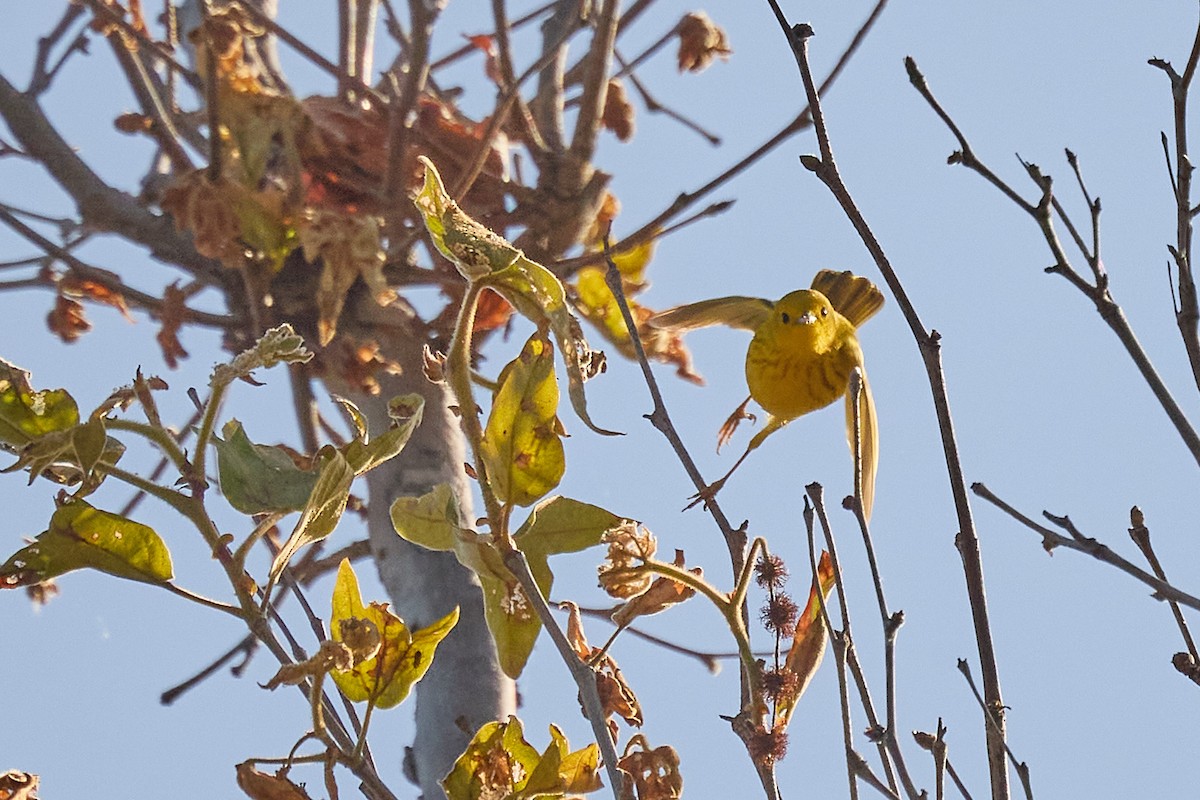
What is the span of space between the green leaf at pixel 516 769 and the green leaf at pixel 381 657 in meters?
0.06

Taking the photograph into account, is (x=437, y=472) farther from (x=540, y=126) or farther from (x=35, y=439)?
(x=35, y=439)

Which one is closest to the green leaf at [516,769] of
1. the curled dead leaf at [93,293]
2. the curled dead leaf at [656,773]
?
the curled dead leaf at [656,773]

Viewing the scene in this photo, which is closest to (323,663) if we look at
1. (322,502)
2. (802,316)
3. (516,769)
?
(322,502)

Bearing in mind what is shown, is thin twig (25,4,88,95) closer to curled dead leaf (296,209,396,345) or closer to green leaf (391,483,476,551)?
curled dead leaf (296,209,396,345)

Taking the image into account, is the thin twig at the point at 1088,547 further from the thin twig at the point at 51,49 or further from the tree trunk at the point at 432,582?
the thin twig at the point at 51,49

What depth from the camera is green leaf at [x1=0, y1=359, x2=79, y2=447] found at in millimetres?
623

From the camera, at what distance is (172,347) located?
5.31 ft

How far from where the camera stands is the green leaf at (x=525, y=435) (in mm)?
646

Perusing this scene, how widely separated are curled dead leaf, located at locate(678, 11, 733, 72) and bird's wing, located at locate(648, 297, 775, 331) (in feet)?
1.65

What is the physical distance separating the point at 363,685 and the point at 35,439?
0.75 ft

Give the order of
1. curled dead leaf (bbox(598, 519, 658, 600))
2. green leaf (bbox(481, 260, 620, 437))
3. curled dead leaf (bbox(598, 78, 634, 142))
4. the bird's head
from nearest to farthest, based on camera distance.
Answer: green leaf (bbox(481, 260, 620, 437)), curled dead leaf (bbox(598, 519, 658, 600)), the bird's head, curled dead leaf (bbox(598, 78, 634, 142))

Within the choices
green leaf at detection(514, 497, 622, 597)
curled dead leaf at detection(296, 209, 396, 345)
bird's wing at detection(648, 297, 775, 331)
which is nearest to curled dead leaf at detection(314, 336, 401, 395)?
curled dead leaf at detection(296, 209, 396, 345)

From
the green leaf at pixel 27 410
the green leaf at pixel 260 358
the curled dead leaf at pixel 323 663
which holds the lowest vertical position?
the curled dead leaf at pixel 323 663

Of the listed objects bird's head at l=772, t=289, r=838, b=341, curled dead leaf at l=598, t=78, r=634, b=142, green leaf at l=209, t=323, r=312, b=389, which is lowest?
green leaf at l=209, t=323, r=312, b=389
